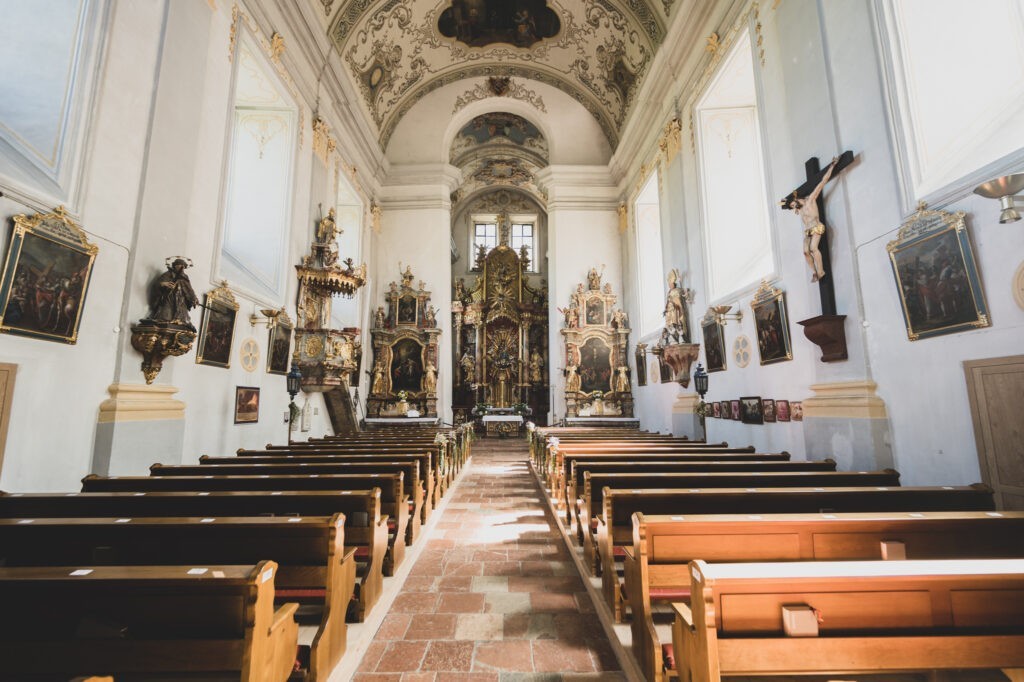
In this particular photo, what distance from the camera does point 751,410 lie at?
6.72m

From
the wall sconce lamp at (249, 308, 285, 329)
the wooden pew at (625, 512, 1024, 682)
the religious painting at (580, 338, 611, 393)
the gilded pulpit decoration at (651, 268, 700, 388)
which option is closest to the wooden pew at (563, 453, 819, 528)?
the wooden pew at (625, 512, 1024, 682)

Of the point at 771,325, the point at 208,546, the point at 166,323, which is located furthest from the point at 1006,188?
the point at 166,323

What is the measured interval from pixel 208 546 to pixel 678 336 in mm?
8148

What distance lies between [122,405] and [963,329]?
717 centimetres

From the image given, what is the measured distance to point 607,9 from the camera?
35.6ft

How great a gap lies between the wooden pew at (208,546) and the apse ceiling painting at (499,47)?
10.3m

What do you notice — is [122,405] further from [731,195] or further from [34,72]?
[731,195]

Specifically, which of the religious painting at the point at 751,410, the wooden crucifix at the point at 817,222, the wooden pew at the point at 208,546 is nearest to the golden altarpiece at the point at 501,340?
the religious painting at the point at 751,410

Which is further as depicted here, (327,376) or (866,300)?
(327,376)

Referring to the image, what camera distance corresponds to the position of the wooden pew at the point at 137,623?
54.7 inches

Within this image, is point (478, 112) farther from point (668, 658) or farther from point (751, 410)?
point (668, 658)

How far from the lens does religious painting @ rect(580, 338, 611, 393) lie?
43.7ft

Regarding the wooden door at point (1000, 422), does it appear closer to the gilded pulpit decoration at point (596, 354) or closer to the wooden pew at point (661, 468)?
the wooden pew at point (661, 468)

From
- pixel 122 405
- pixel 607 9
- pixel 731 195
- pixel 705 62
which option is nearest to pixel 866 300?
pixel 731 195
